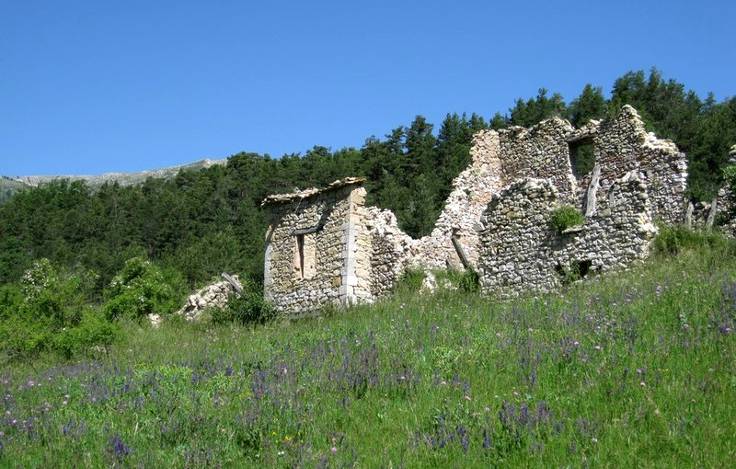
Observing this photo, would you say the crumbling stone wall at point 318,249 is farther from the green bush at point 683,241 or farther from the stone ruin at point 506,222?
the green bush at point 683,241

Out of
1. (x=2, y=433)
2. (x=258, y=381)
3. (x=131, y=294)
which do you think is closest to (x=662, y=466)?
(x=258, y=381)

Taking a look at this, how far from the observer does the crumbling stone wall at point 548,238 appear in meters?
12.2

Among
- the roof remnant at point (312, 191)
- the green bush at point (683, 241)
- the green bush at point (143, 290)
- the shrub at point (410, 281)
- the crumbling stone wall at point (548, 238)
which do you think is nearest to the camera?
the green bush at point (683, 241)

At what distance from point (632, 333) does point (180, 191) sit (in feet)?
192

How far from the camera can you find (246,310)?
711 inches

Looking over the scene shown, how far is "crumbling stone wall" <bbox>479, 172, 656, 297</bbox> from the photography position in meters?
12.2

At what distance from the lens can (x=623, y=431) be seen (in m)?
4.61

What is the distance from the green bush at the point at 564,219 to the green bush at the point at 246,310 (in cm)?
751

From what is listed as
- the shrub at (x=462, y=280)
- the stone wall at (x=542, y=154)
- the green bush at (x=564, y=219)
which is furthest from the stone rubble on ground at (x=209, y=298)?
the green bush at (x=564, y=219)

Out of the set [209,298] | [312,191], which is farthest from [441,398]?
[209,298]

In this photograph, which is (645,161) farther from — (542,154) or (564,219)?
(564,219)

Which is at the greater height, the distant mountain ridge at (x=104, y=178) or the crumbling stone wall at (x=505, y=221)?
the distant mountain ridge at (x=104, y=178)

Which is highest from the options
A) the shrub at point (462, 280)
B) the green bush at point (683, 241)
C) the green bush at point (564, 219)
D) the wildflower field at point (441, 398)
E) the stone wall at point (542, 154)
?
the stone wall at point (542, 154)

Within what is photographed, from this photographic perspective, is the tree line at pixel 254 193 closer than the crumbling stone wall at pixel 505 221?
No
